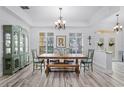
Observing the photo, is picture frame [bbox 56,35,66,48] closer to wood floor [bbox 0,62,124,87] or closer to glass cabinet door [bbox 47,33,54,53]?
glass cabinet door [bbox 47,33,54,53]

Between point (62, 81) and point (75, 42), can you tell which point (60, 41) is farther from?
point (62, 81)

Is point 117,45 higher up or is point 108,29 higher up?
point 108,29

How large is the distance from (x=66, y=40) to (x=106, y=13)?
478cm

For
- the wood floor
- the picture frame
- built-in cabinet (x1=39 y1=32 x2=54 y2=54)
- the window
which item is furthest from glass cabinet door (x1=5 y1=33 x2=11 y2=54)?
the window

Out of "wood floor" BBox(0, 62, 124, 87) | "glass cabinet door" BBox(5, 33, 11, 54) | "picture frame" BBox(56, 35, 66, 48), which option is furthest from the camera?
"picture frame" BBox(56, 35, 66, 48)

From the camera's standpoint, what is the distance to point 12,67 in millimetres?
5977

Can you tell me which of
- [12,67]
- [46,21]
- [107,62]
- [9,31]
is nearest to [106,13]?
[107,62]

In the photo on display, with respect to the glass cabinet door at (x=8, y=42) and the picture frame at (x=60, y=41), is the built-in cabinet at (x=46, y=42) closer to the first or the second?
the picture frame at (x=60, y=41)

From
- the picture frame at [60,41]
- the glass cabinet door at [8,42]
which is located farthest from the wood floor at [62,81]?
the picture frame at [60,41]

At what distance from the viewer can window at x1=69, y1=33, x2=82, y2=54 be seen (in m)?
10.8

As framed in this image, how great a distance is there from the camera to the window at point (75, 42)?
35.5 ft

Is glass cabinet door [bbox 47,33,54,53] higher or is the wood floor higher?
glass cabinet door [bbox 47,33,54,53]
